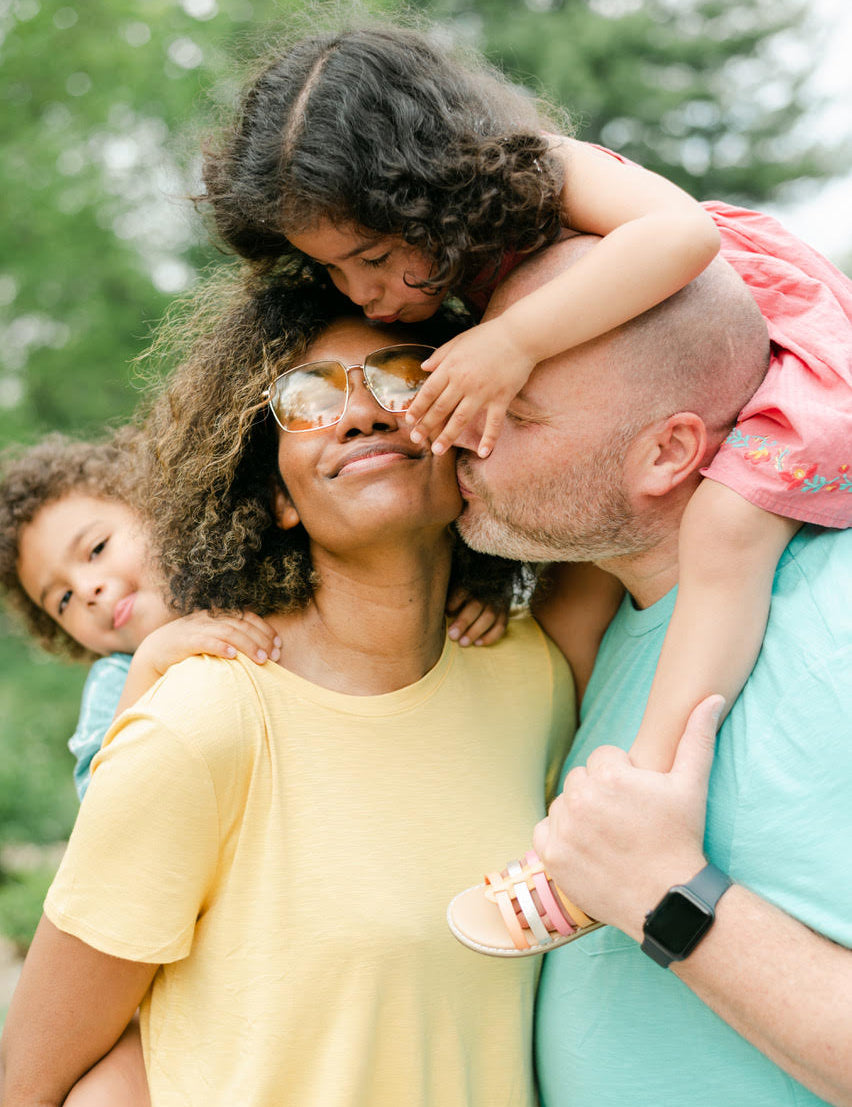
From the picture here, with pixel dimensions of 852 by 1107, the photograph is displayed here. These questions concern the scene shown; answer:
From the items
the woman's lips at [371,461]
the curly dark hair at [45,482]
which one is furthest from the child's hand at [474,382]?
the curly dark hair at [45,482]

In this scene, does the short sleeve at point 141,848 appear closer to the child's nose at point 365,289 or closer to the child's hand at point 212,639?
the child's hand at point 212,639

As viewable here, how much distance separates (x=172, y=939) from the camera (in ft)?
6.38

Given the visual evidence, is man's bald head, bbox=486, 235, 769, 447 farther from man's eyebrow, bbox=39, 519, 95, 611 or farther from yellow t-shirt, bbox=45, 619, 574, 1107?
man's eyebrow, bbox=39, 519, 95, 611

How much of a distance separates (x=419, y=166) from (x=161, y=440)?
0.98 metres

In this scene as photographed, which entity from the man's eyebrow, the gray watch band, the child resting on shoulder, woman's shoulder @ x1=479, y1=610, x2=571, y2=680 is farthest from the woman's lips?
the man's eyebrow

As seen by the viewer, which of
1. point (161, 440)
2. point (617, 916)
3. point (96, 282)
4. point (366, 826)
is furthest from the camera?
point (96, 282)

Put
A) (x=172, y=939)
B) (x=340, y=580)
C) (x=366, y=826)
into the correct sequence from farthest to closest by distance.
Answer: (x=340, y=580) → (x=366, y=826) → (x=172, y=939)

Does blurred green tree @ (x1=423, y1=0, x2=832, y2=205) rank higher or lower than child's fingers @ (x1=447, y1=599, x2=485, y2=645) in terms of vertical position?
lower

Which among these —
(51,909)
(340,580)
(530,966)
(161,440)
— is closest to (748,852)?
(530,966)

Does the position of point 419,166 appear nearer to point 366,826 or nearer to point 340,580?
point 340,580

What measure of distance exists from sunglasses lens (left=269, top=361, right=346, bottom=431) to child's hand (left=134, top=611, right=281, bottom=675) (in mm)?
450

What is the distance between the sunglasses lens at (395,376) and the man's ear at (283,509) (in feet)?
1.26

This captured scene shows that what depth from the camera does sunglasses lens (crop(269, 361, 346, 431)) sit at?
2301 mm

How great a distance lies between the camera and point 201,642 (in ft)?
7.25
